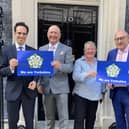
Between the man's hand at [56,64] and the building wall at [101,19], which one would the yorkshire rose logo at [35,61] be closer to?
the man's hand at [56,64]

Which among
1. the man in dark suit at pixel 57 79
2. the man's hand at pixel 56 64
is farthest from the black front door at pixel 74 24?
the man's hand at pixel 56 64

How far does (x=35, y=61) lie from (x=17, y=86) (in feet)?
1.25

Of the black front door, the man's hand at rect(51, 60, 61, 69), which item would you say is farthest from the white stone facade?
the man's hand at rect(51, 60, 61, 69)

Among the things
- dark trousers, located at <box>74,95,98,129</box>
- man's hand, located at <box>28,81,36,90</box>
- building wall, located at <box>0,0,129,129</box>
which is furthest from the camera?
building wall, located at <box>0,0,129,129</box>

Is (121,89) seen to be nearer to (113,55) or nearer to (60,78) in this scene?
(113,55)

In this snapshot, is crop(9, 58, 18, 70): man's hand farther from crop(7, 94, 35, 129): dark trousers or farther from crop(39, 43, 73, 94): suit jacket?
crop(39, 43, 73, 94): suit jacket

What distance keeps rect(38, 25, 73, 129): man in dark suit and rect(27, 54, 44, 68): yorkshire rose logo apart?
10.4 inches

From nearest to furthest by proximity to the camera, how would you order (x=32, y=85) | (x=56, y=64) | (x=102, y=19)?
(x=32, y=85) → (x=56, y=64) → (x=102, y=19)

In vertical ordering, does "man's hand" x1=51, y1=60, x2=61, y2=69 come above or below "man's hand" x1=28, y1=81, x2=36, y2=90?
above

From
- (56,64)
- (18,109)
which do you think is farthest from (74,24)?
(18,109)

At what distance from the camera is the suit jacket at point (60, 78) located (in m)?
5.49

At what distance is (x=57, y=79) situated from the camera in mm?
5539

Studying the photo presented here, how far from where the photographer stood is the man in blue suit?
5324mm

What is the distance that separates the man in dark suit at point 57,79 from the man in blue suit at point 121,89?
1.91 feet
